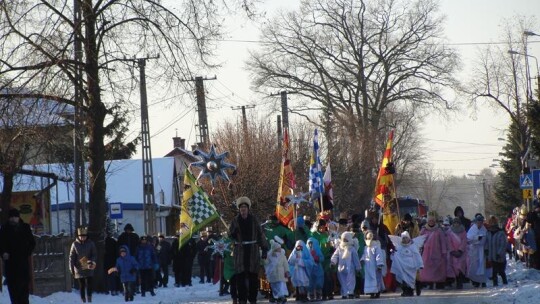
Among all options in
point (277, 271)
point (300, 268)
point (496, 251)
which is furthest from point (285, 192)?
point (277, 271)

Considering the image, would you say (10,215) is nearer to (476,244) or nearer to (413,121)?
(476,244)

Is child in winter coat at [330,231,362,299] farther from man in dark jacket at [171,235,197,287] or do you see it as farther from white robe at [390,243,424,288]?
man in dark jacket at [171,235,197,287]

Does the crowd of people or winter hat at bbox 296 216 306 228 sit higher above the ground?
winter hat at bbox 296 216 306 228

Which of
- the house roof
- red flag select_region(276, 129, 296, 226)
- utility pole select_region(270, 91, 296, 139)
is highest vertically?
utility pole select_region(270, 91, 296, 139)

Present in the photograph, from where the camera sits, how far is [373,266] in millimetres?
23969

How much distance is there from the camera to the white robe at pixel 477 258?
85.5 feet

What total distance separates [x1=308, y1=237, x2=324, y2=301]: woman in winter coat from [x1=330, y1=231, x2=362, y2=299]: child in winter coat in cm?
33

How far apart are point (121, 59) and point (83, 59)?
81 centimetres

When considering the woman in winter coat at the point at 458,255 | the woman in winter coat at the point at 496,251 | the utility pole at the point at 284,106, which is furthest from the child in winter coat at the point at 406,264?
the utility pole at the point at 284,106

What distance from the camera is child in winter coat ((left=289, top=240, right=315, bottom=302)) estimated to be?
77.9ft

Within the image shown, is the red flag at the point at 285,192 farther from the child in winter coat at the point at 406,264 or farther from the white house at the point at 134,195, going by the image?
the white house at the point at 134,195

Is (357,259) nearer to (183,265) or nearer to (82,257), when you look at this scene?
(82,257)

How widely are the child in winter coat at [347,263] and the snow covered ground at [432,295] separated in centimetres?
82

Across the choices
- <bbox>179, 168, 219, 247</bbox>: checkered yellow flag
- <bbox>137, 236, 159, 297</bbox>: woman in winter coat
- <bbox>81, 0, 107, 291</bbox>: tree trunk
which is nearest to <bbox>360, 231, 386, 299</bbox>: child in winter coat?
<bbox>179, 168, 219, 247</bbox>: checkered yellow flag
